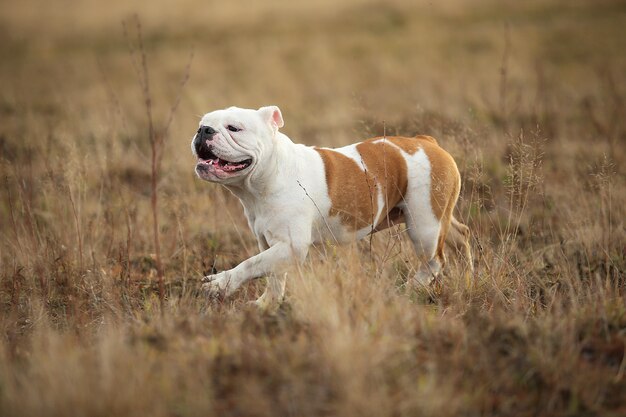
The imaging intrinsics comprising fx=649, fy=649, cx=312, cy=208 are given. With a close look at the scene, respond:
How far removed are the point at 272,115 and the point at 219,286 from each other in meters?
1.33

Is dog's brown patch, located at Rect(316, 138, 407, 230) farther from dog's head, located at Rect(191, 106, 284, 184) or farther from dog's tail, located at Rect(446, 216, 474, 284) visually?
dog's tail, located at Rect(446, 216, 474, 284)

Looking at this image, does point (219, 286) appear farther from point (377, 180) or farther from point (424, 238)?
point (424, 238)

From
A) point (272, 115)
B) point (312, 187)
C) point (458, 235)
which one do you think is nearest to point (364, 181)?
point (312, 187)

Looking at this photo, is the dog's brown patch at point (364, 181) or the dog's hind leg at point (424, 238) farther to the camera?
the dog's hind leg at point (424, 238)

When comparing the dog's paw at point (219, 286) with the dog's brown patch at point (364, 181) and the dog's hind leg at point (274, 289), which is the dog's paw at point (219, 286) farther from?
the dog's brown patch at point (364, 181)

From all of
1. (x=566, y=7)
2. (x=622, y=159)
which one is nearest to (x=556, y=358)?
(x=622, y=159)

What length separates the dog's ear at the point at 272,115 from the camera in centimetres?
482

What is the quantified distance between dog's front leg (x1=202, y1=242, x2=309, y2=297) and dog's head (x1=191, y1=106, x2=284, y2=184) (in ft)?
1.93

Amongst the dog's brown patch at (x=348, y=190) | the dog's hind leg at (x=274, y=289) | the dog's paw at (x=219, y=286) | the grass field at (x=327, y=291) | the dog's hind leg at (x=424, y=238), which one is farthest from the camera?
the dog's hind leg at (x=424, y=238)

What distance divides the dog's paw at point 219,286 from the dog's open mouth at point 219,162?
0.76 m

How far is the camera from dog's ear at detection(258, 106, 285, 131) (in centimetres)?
482

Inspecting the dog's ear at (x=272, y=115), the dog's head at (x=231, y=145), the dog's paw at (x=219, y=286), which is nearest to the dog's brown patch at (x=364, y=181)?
the dog's ear at (x=272, y=115)

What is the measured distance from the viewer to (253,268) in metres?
4.66

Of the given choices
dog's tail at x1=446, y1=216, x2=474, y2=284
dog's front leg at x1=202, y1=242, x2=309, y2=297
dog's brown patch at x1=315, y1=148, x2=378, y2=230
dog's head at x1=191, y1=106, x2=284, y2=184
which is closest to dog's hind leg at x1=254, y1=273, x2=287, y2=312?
dog's front leg at x1=202, y1=242, x2=309, y2=297
